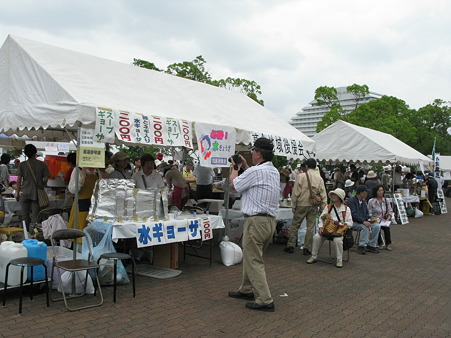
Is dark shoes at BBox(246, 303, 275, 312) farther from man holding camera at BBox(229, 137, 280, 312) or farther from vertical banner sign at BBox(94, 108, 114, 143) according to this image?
vertical banner sign at BBox(94, 108, 114, 143)


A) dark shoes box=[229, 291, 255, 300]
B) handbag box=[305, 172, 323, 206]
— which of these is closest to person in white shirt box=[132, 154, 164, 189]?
dark shoes box=[229, 291, 255, 300]

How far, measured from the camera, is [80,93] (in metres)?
5.11

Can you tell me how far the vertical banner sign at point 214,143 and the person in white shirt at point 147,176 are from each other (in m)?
0.96

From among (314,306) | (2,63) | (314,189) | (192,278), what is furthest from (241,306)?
(2,63)

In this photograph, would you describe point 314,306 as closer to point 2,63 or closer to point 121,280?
point 121,280

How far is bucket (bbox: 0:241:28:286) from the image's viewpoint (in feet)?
14.7

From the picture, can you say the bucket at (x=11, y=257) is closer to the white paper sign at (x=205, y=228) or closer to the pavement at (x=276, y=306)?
the pavement at (x=276, y=306)

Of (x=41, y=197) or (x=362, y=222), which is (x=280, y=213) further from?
(x=41, y=197)

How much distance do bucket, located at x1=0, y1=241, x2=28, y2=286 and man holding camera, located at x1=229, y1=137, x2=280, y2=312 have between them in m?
2.62

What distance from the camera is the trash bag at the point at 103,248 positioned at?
16.4ft

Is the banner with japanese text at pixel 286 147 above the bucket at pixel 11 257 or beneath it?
above

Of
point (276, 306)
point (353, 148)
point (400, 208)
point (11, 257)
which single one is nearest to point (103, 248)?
point (11, 257)

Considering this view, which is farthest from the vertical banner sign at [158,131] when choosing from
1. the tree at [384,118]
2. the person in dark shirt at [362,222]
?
the tree at [384,118]

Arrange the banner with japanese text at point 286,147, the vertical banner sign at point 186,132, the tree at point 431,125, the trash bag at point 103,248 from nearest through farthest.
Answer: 1. the trash bag at point 103,248
2. the vertical banner sign at point 186,132
3. the banner with japanese text at point 286,147
4. the tree at point 431,125
